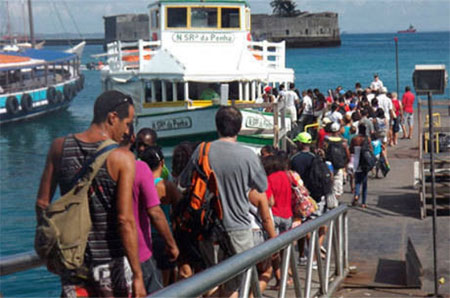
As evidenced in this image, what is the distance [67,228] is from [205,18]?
19.2 meters

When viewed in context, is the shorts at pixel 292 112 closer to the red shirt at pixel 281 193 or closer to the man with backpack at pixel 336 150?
the man with backpack at pixel 336 150

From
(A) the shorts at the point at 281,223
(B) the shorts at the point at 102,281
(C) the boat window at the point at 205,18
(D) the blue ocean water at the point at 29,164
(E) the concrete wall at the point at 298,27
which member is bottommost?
(D) the blue ocean water at the point at 29,164

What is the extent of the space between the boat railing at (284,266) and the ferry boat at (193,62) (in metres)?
13.4

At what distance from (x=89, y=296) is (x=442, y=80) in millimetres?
6518

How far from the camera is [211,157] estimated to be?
530cm

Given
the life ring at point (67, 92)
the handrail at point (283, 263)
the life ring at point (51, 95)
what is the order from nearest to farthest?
the handrail at point (283, 263) → the life ring at point (51, 95) → the life ring at point (67, 92)

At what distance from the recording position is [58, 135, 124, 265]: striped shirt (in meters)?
3.90

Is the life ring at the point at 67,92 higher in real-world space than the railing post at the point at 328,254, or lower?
lower

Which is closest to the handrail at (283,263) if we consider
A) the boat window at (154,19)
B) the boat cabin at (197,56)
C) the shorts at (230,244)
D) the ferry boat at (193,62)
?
the shorts at (230,244)

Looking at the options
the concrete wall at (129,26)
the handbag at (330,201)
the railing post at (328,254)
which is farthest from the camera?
the concrete wall at (129,26)

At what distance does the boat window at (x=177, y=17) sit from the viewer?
22.4 m

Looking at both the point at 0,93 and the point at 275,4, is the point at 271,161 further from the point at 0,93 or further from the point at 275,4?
the point at 275,4

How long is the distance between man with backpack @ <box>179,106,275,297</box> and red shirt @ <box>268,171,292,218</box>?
2144 millimetres

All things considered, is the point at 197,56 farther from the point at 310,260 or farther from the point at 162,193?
the point at 162,193
